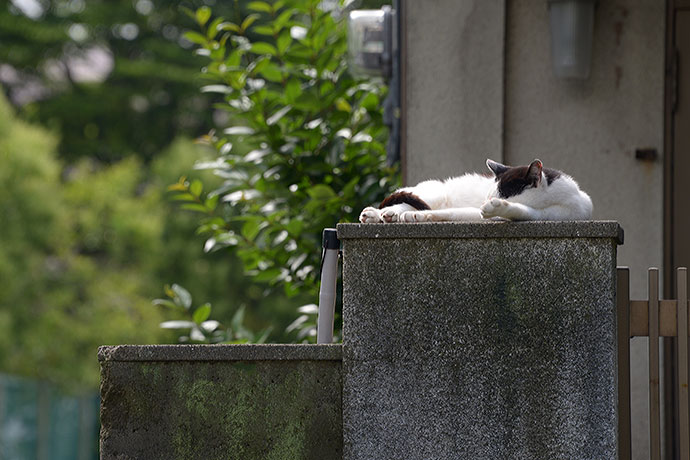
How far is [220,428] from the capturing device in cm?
321

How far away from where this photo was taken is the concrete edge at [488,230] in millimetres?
2988

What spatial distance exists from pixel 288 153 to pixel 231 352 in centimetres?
240

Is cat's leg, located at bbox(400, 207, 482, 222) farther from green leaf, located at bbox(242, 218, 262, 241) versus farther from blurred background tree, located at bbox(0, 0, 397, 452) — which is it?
green leaf, located at bbox(242, 218, 262, 241)

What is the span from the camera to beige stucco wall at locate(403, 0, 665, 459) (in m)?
5.01

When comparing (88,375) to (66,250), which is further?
(66,250)

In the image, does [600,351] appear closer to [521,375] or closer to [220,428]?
[521,375]

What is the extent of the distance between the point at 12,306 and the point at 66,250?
1.85 metres

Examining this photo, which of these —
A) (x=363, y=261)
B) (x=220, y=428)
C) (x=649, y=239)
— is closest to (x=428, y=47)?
(x=649, y=239)

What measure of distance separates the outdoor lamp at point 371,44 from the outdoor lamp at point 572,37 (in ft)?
3.57

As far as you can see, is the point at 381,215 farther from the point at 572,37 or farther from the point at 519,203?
the point at 572,37

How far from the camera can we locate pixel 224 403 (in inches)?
126

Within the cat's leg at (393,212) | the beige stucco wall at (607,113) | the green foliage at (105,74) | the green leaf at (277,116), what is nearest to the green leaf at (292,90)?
the green leaf at (277,116)

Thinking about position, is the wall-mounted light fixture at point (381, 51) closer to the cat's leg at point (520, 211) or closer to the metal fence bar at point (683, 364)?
the cat's leg at point (520, 211)

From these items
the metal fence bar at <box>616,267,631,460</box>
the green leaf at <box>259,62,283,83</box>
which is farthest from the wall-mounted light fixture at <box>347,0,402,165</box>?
the metal fence bar at <box>616,267,631,460</box>
